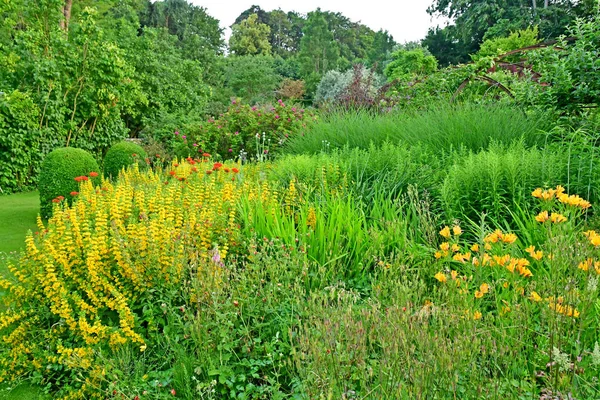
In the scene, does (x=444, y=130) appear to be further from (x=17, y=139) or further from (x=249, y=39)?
(x=249, y=39)

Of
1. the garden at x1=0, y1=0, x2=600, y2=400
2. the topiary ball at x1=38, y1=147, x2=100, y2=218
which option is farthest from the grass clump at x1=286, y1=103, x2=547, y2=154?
the topiary ball at x1=38, y1=147, x2=100, y2=218

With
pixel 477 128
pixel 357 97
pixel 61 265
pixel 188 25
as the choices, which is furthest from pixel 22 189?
pixel 188 25

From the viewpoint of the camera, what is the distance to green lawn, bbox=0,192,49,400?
2529 millimetres

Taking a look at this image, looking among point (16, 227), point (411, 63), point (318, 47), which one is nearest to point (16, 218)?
point (16, 227)

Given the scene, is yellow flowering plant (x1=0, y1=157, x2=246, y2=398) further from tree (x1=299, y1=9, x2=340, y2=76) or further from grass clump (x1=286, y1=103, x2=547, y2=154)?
tree (x1=299, y1=9, x2=340, y2=76)

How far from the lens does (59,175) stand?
7.23m

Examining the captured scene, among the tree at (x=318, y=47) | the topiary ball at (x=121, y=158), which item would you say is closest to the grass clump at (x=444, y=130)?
the topiary ball at (x=121, y=158)

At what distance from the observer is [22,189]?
10172 millimetres

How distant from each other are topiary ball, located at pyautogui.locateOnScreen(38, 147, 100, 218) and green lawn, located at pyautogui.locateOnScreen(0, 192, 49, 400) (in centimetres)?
38

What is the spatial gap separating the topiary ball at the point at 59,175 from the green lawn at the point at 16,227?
0.38 metres

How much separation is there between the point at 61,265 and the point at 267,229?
1258 millimetres

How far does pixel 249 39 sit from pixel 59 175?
3678 cm

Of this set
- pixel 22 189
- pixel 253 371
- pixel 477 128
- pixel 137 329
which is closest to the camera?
pixel 253 371

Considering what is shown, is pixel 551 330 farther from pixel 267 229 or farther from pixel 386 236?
pixel 267 229
